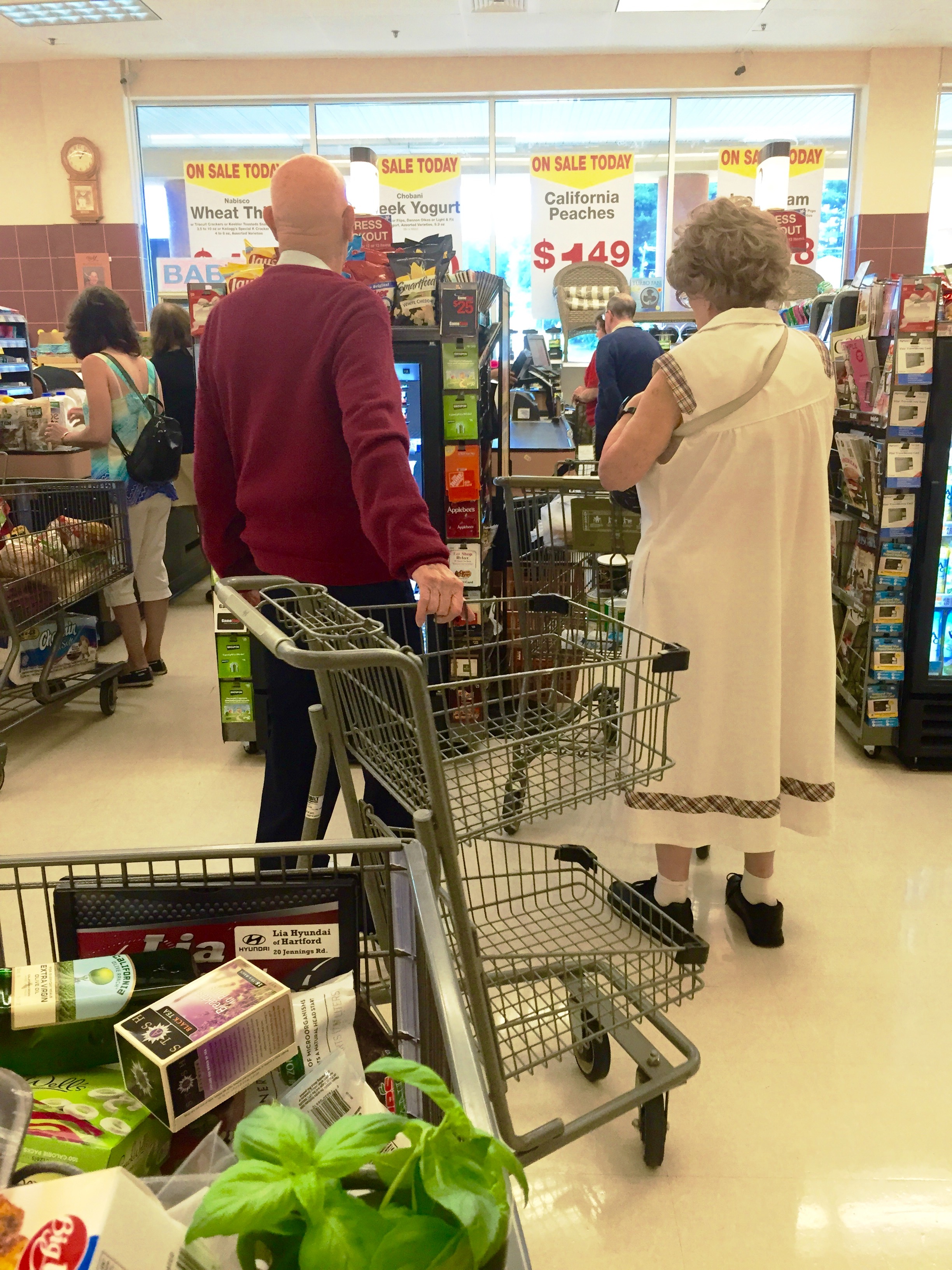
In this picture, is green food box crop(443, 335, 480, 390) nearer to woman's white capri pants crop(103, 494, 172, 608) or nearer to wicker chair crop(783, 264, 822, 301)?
woman's white capri pants crop(103, 494, 172, 608)

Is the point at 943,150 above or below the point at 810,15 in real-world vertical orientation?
below

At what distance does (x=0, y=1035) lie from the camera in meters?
0.87

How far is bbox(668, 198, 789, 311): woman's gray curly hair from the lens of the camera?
217 cm

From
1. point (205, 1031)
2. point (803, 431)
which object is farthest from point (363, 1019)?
point (803, 431)

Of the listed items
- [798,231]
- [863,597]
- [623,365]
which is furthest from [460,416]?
[798,231]

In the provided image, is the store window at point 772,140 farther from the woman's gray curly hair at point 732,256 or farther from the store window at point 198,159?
the woman's gray curly hair at point 732,256

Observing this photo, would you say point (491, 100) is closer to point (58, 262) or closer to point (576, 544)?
point (58, 262)

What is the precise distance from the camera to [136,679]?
476 cm

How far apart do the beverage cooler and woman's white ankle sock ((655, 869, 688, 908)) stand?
1.48 m

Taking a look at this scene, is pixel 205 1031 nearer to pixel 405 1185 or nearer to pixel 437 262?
pixel 405 1185

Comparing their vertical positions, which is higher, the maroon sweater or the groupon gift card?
the maroon sweater

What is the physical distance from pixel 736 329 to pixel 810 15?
6829 mm

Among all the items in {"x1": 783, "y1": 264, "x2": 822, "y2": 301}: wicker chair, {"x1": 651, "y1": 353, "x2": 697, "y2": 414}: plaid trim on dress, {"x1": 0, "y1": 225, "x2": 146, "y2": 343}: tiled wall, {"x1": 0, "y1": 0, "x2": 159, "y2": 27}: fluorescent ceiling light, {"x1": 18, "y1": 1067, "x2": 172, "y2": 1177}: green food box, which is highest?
{"x1": 0, "y1": 0, "x2": 159, "y2": 27}: fluorescent ceiling light

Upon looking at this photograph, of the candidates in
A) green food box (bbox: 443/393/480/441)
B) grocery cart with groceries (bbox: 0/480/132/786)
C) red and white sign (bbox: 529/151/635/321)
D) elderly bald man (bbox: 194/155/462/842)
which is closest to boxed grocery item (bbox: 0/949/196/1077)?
elderly bald man (bbox: 194/155/462/842)
